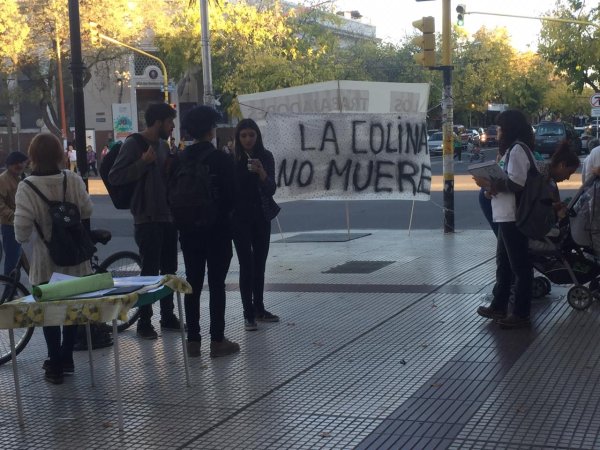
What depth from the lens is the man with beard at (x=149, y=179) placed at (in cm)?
772

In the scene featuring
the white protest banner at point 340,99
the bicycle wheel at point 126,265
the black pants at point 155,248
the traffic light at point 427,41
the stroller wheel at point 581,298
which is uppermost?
the traffic light at point 427,41

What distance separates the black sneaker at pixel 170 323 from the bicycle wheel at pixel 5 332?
1.23m

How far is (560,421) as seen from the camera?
17.7ft

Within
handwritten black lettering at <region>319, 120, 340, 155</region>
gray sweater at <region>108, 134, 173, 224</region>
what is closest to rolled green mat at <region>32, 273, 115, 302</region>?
gray sweater at <region>108, 134, 173, 224</region>

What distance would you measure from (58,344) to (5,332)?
3.91 ft

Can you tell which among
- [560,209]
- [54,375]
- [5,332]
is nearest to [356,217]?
[560,209]

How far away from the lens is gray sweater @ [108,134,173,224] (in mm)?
7703

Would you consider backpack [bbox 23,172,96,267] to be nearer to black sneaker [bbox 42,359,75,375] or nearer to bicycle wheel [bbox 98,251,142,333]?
black sneaker [bbox 42,359,75,375]

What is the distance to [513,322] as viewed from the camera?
7.77 meters

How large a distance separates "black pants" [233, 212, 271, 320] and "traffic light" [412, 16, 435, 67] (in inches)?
288

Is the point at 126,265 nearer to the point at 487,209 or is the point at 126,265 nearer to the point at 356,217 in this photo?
the point at 487,209

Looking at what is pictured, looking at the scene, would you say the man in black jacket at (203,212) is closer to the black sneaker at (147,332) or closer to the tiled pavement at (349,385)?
the tiled pavement at (349,385)

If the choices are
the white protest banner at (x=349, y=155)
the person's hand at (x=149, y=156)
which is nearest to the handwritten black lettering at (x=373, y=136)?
the white protest banner at (x=349, y=155)

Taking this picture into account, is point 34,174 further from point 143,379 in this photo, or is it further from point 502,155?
point 502,155
